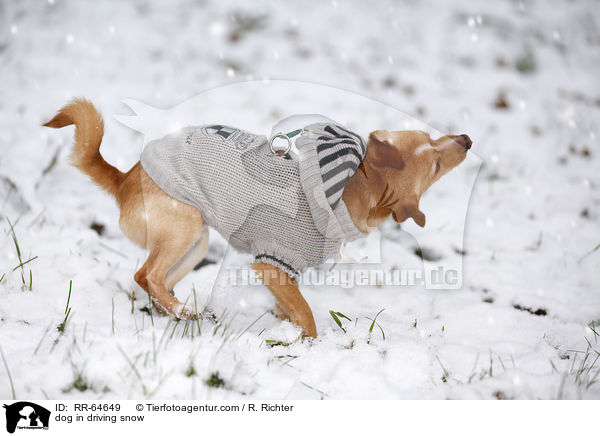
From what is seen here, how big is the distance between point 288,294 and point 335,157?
2.01 feet

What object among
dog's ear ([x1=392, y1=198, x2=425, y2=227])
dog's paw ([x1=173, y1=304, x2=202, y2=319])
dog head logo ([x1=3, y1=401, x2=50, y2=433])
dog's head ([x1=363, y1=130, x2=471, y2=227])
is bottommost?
dog's paw ([x1=173, y1=304, x2=202, y2=319])

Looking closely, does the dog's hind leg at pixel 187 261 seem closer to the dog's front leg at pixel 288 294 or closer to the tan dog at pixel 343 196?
the tan dog at pixel 343 196

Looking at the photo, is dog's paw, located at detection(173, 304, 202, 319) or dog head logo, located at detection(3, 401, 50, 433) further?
dog's paw, located at detection(173, 304, 202, 319)

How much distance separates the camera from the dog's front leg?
5.96 ft

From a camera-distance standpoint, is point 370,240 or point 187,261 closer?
point 187,261

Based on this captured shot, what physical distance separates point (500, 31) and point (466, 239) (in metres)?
3.33

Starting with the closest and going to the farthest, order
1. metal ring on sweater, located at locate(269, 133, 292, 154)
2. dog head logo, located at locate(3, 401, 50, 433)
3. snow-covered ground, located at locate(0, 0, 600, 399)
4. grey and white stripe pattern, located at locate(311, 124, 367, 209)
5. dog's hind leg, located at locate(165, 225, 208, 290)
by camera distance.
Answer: dog head logo, located at locate(3, 401, 50, 433) → snow-covered ground, located at locate(0, 0, 600, 399) → grey and white stripe pattern, located at locate(311, 124, 367, 209) → metal ring on sweater, located at locate(269, 133, 292, 154) → dog's hind leg, located at locate(165, 225, 208, 290)

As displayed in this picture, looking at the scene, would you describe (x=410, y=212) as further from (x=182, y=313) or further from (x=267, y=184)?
(x=182, y=313)

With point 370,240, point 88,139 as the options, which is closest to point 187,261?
point 88,139

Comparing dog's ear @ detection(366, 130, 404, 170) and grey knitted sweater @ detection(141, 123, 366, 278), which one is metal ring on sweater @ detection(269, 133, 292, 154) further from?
dog's ear @ detection(366, 130, 404, 170)

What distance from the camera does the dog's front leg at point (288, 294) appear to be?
1815 millimetres

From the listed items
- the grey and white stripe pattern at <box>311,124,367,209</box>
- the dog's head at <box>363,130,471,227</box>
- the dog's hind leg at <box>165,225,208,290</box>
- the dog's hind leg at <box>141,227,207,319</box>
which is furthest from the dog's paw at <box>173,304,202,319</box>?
the dog's head at <box>363,130,471,227</box>

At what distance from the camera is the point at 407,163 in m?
1.77

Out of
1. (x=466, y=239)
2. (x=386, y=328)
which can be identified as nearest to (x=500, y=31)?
(x=466, y=239)
